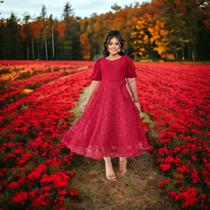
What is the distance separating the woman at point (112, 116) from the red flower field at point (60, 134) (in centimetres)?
57

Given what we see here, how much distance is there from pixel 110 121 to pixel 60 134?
2.02 meters

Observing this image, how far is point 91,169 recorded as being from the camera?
4.81 metres

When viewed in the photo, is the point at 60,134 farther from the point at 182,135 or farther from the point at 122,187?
the point at 182,135

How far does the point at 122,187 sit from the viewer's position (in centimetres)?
427

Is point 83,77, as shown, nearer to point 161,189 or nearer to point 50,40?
point 161,189

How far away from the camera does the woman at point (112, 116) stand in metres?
4.12

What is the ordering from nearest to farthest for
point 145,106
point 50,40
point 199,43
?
point 145,106
point 199,43
point 50,40

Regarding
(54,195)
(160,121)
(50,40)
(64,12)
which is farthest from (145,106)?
(64,12)

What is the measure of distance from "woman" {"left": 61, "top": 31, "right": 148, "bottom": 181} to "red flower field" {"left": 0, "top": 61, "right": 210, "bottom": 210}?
0.57 meters

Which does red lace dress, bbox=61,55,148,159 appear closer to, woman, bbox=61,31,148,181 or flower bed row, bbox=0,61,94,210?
woman, bbox=61,31,148,181

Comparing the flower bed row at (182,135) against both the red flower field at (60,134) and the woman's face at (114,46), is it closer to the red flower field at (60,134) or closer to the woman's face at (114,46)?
the red flower field at (60,134)

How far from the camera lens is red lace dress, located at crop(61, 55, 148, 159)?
13.5 ft

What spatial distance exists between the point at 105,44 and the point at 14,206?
8.46 feet

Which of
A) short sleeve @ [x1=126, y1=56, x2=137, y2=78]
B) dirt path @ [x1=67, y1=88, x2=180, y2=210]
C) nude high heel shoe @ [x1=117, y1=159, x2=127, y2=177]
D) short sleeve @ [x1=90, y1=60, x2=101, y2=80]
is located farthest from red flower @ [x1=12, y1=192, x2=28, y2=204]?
short sleeve @ [x1=126, y1=56, x2=137, y2=78]
